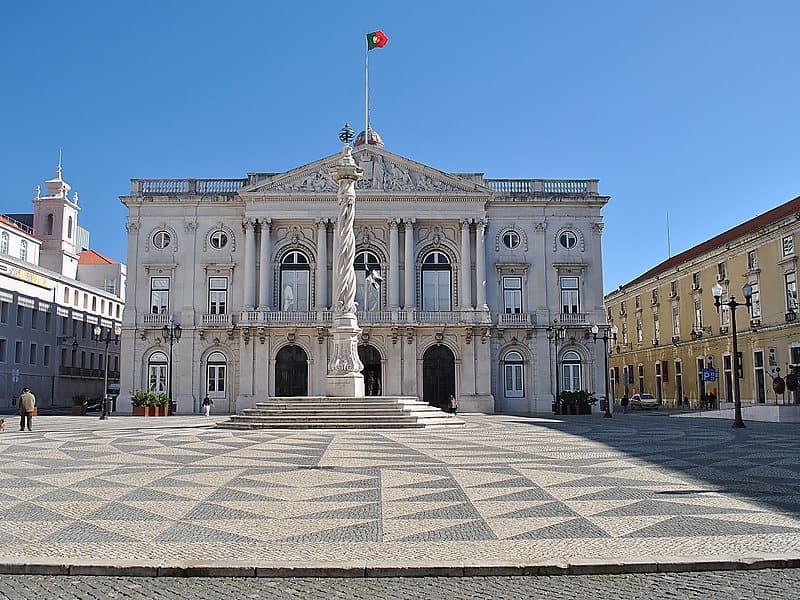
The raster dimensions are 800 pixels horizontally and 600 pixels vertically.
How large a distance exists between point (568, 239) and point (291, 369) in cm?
2024

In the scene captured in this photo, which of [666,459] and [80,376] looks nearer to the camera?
[666,459]

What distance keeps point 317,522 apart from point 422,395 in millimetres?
41832

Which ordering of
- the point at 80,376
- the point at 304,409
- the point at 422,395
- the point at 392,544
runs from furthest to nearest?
the point at 80,376, the point at 422,395, the point at 304,409, the point at 392,544

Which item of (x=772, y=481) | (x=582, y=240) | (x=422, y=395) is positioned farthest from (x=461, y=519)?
(x=582, y=240)

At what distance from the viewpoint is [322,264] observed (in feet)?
170

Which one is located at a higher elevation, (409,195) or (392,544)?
(409,195)

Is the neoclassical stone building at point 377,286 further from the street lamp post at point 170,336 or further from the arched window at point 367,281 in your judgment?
the street lamp post at point 170,336

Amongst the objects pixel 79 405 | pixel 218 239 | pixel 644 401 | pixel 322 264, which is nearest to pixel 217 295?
pixel 218 239

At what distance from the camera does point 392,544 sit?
867 cm

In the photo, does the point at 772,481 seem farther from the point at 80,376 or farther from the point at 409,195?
the point at 80,376

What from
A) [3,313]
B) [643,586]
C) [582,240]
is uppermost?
[582,240]

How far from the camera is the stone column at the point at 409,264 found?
170 feet

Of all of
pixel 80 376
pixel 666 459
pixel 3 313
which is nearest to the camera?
pixel 666 459

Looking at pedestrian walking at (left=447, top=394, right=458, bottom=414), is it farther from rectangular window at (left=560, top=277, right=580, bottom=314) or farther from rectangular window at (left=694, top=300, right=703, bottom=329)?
rectangular window at (left=694, top=300, right=703, bottom=329)
